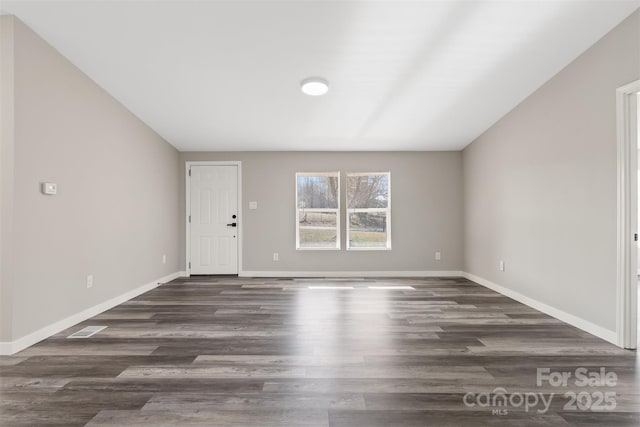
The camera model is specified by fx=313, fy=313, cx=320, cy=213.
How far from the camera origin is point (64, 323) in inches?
111

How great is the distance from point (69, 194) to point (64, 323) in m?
1.17

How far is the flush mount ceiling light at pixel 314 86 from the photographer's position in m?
3.28

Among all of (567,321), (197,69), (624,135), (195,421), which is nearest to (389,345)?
(195,421)

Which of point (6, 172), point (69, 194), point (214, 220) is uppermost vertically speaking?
point (6, 172)

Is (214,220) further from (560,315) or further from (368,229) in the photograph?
(560,315)

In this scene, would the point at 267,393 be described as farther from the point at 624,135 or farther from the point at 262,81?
the point at 624,135

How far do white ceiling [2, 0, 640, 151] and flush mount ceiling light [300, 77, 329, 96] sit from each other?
0.08 metres

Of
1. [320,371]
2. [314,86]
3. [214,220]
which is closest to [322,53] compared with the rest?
Answer: [314,86]

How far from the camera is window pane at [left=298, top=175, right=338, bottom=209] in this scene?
572 centimetres

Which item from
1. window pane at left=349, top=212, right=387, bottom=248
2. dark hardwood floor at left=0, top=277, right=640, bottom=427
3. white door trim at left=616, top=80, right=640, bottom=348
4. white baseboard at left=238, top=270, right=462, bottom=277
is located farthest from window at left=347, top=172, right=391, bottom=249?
white door trim at left=616, top=80, right=640, bottom=348

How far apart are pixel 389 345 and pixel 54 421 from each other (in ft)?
6.72

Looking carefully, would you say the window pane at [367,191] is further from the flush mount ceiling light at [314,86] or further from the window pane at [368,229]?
the flush mount ceiling light at [314,86]

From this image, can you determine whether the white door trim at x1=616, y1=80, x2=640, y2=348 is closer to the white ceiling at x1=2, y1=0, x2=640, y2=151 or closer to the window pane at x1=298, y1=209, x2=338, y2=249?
→ the white ceiling at x1=2, y1=0, x2=640, y2=151

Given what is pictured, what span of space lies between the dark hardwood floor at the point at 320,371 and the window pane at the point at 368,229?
7.51ft
